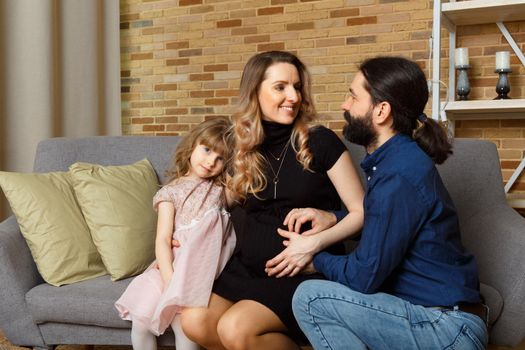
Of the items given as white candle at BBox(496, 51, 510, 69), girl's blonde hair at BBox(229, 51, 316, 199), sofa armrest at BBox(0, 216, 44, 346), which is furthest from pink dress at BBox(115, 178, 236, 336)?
white candle at BBox(496, 51, 510, 69)

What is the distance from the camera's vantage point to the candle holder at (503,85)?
3045 mm

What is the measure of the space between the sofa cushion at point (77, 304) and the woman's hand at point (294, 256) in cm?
53

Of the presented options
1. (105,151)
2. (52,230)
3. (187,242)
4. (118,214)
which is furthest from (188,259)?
(105,151)

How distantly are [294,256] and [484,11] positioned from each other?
195 cm

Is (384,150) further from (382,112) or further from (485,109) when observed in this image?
(485,109)

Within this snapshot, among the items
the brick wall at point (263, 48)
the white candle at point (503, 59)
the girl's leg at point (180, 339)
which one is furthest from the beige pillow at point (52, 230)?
the white candle at point (503, 59)

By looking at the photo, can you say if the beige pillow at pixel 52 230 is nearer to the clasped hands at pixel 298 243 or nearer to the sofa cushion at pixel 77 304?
the sofa cushion at pixel 77 304

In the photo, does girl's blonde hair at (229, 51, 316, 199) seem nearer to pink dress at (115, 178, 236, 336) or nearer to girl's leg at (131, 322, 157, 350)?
pink dress at (115, 178, 236, 336)

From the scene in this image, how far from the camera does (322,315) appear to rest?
1.49 metres

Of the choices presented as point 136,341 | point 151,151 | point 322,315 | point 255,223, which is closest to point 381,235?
point 322,315

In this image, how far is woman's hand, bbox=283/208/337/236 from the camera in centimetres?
179

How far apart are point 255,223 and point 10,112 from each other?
1809mm

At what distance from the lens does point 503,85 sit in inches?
120

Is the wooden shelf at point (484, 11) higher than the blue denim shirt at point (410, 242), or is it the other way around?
the wooden shelf at point (484, 11)
